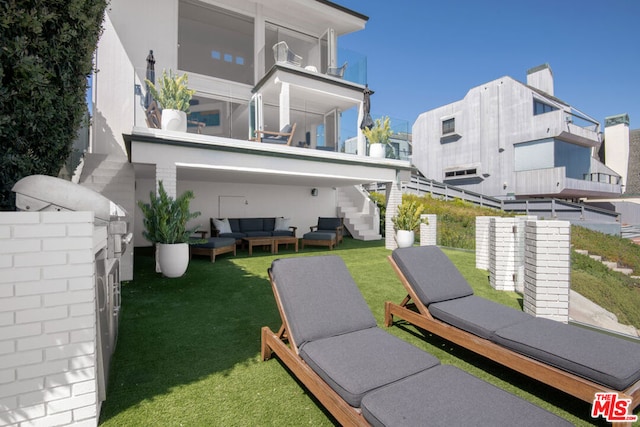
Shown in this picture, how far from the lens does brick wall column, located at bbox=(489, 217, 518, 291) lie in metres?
5.42

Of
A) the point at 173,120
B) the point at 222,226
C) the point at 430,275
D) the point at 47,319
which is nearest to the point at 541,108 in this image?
the point at 222,226

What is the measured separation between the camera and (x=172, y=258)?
592 cm

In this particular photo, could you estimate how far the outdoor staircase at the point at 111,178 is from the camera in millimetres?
6422

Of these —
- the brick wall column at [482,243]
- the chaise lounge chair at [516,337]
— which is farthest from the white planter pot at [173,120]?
the brick wall column at [482,243]

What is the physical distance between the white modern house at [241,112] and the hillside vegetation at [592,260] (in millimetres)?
2753

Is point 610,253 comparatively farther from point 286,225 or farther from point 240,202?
point 240,202

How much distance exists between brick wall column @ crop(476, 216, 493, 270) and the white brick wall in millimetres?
7374

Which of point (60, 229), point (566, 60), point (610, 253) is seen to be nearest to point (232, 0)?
point (60, 229)

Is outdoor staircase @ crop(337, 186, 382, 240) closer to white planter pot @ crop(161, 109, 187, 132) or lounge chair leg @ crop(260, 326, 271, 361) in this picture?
white planter pot @ crop(161, 109, 187, 132)

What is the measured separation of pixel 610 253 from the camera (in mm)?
9234

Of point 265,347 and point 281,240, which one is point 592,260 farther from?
point 265,347

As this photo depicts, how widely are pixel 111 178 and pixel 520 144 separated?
73.6ft

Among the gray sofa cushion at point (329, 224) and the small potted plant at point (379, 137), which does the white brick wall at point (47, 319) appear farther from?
the gray sofa cushion at point (329, 224)

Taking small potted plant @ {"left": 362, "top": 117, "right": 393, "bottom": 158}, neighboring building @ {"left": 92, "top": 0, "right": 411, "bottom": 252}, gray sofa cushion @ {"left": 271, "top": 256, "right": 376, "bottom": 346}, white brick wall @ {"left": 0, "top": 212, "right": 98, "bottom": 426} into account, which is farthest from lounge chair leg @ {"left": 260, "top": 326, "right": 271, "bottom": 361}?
small potted plant @ {"left": 362, "top": 117, "right": 393, "bottom": 158}
